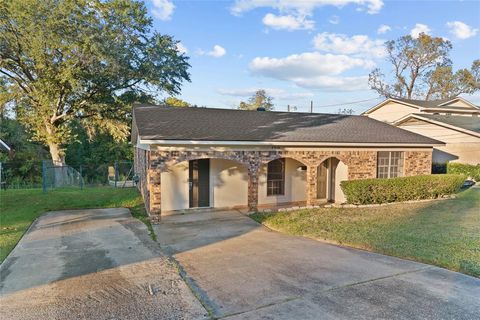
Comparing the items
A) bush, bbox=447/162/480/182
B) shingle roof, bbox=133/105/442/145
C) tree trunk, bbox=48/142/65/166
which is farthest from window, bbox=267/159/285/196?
tree trunk, bbox=48/142/65/166

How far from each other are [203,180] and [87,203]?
4.84 meters

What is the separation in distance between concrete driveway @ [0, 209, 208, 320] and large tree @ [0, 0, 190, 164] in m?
14.3

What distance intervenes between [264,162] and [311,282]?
6420 millimetres

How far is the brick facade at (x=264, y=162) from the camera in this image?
997 cm

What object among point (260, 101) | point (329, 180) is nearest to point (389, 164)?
point (329, 180)

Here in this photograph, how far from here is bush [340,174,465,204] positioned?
12.3 meters

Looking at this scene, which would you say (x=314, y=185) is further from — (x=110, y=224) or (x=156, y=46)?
(x=156, y=46)

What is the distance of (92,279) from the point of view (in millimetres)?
5652

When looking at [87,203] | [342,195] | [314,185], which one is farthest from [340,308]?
[87,203]

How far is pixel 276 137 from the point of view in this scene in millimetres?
11898

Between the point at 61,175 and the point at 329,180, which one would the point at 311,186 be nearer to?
the point at 329,180

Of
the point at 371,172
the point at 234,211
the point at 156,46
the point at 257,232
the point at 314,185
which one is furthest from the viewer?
the point at 156,46

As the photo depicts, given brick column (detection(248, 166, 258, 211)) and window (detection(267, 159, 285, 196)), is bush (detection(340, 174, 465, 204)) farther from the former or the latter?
brick column (detection(248, 166, 258, 211))

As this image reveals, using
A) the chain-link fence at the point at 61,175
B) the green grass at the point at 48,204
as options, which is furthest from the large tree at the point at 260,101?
the green grass at the point at 48,204
